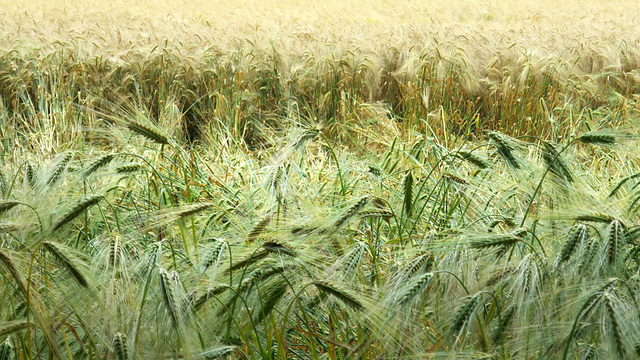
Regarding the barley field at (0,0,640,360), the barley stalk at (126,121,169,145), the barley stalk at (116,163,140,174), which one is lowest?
the barley field at (0,0,640,360)

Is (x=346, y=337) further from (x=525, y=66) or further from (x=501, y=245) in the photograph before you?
(x=525, y=66)

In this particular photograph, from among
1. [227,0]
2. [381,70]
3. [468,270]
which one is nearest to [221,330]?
[468,270]

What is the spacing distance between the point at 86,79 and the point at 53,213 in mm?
3310

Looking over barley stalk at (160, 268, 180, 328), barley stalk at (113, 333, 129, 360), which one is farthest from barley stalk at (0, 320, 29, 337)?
barley stalk at (160, 268, 180, 328)

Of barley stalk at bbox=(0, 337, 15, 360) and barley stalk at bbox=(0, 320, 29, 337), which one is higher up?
barley stalk at bbox=(0, 320, 29, 337)

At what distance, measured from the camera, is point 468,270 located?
4.92 ft

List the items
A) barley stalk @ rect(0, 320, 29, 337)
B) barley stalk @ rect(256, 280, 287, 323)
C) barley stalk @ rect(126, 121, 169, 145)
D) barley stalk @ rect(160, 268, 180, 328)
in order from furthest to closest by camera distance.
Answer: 1. barley stalk @ rect(126, 121, 169, 145)
2. barley stalk @ rect(256, 280, 287, 323)
3. barley stalk @ rect(0, 320, 29, 337)
4. barley stalk @ rect(160, 268, 180, 328)

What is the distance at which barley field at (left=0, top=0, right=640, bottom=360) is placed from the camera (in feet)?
4.32

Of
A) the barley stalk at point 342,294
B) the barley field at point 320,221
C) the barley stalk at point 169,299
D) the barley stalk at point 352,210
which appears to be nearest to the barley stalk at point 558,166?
the barley field at point 320,221

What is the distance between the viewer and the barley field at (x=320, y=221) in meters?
1.32

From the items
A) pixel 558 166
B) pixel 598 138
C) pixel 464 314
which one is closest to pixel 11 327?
pixel 464 314

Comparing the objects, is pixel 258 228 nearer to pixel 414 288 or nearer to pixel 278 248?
pixel 278 248

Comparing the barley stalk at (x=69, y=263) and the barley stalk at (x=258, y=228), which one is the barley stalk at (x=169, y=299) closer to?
the barley stalk at (x=69, y=263)

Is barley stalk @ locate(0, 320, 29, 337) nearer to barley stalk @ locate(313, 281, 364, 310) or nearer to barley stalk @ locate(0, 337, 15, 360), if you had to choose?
barley stalk @ locate(0, 337, 15, 360)
